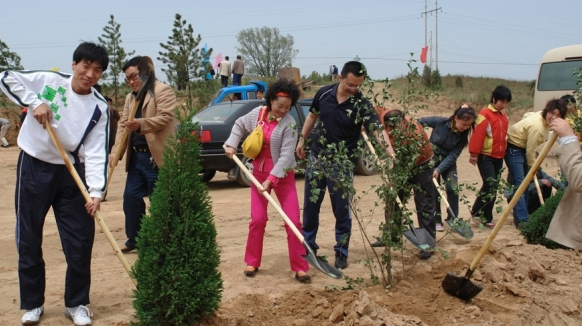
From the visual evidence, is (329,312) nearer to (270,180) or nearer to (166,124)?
(270,180)

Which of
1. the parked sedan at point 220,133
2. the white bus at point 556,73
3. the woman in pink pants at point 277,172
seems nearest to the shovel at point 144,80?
the woman in pink pants at point 277,172

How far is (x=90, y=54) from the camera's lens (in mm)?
4117

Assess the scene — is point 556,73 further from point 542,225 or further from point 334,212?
point 334,212

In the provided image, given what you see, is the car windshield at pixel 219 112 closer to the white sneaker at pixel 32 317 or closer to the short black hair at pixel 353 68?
the short black hair at pixel 353 68

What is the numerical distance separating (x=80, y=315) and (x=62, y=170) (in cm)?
104

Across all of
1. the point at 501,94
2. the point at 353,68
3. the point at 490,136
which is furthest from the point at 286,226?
the point at 501,94

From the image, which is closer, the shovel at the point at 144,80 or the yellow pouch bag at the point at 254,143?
the yellow pouch bag at the point at 254,143

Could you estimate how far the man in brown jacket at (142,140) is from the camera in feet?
18.9

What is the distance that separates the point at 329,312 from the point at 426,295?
0.94m

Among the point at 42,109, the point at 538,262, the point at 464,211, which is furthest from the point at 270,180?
the point at 464,211

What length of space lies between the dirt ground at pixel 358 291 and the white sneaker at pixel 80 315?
0.09 meters

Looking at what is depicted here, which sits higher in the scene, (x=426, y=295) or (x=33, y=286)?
(x=33, y=286)

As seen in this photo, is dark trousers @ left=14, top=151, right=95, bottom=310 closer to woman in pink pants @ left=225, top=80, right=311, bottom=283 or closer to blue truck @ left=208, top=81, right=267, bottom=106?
woman in pink pants @ left=225, top=80, right=311, bottom=283

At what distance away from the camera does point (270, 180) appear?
17.1 ft
